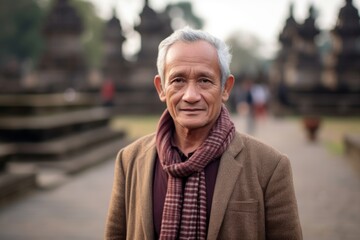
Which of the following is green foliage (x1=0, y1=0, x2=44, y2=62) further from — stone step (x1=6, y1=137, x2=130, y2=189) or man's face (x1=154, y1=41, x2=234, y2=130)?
man's face (x1=154, y1=41, x2=234, y2=130)

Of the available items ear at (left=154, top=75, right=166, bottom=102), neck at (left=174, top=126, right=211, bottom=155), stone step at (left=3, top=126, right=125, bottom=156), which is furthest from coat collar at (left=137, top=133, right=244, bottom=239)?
stone step at (left=3, top=126, right=125, bottom=156)

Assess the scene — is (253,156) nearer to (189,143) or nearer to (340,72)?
(189,143)

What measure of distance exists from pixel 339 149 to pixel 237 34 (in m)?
97.6

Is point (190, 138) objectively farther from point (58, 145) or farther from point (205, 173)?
point (58, 145)

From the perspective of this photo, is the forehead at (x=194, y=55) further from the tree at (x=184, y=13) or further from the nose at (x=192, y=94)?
the tree at (x=184, y=13)

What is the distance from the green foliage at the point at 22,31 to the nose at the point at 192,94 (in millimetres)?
56796

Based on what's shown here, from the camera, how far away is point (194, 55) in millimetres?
2236

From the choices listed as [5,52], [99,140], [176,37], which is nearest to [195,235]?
[176,37]

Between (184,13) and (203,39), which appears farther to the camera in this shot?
(184,13)

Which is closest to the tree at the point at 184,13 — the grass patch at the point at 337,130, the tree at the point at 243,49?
the tree at the point at 243,49

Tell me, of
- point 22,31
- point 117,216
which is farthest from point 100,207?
point 22,31

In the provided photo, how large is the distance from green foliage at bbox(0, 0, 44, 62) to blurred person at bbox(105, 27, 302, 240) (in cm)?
5673

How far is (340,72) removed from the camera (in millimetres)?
27719

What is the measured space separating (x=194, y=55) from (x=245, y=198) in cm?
68
